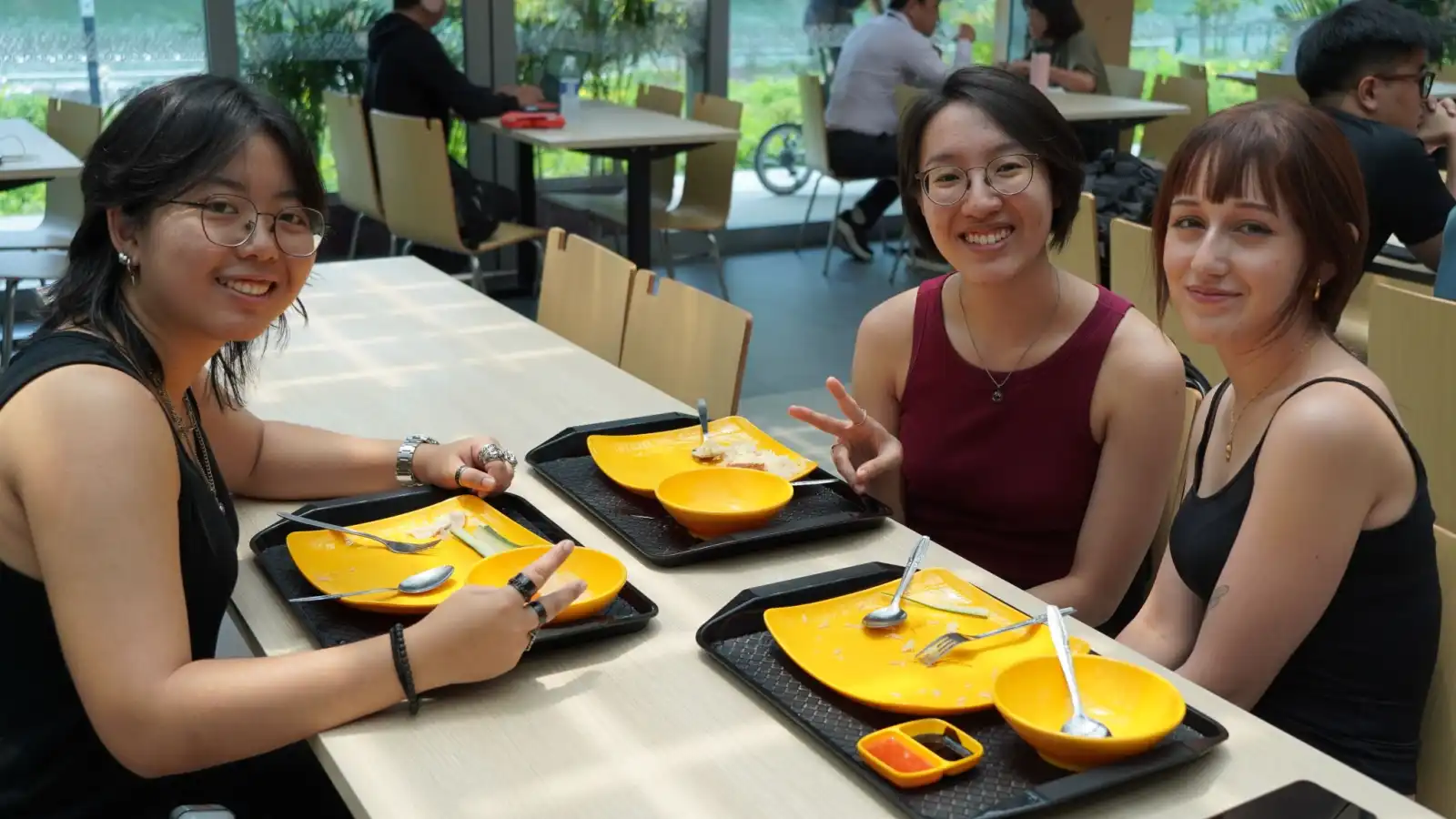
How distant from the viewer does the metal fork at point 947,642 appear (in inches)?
50.2

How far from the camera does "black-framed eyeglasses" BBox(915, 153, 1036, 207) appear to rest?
1.79 m

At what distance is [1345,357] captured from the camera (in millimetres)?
1442

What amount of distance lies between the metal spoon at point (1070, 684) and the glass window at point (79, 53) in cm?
445

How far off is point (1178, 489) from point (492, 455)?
892mm

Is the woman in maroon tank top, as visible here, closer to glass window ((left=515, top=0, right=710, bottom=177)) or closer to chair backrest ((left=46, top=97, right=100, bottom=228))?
chair backrest ((left=46, top=97, right=100, bottom=228))

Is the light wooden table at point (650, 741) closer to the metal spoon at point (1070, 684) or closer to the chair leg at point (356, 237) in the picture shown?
the metal spoon at point (1070, 684)

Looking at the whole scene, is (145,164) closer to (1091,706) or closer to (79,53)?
(1091,706)

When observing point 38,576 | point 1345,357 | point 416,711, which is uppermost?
point 1345,357

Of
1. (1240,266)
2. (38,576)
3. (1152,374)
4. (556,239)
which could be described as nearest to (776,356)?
(556,239)

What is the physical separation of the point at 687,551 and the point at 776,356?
11.0ft

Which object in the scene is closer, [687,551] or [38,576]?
[38,576]

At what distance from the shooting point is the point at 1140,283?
3.05 meters

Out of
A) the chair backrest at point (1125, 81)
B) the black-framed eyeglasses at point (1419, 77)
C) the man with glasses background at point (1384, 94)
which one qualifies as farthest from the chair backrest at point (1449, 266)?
the chair backrest at point (1125, 81)

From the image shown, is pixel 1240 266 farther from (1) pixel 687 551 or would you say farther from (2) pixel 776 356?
(2) pixel 776 356
